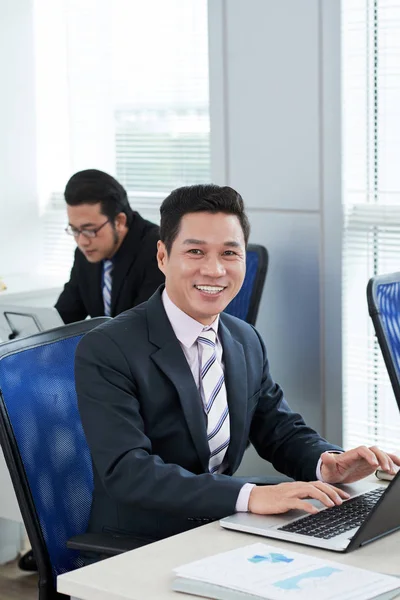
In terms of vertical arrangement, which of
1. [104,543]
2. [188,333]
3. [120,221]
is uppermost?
[120,221]

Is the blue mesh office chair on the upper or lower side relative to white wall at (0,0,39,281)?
lower

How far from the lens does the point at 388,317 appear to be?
2859mm

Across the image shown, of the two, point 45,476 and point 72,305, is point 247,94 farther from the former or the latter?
point 45,476

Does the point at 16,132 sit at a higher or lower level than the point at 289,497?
higher

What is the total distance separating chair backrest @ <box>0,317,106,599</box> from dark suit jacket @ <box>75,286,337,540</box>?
8 cm

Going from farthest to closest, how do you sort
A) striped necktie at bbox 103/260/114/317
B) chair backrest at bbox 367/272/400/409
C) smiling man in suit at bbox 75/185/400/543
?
striped necktie at bbox 103/260/114/317 → chair backrest at bbox 367/272/400/409 → smiling man in suit at bbox 75/185/400/543

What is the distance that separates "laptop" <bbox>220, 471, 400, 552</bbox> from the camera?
5.62ft

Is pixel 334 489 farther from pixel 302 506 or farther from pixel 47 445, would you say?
pixel 47 445

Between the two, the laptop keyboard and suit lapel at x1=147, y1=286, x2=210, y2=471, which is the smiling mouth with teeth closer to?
suit lapel at x1=147, y1=286, x2=210, y2=471

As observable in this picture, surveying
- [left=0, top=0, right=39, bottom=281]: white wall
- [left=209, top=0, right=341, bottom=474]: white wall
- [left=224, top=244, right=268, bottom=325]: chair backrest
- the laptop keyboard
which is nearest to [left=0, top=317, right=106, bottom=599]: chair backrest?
the laptop keyboard

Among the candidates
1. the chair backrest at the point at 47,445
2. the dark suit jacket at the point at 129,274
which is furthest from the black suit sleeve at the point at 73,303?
the chair backrest at the point at 47,445

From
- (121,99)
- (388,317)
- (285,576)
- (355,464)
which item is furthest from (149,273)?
(285,576)

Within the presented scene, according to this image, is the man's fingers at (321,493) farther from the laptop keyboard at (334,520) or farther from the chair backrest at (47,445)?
the chair backrest at (47,445)

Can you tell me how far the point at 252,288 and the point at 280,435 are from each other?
1369 millimetres
